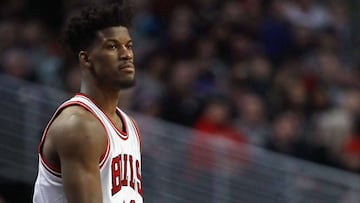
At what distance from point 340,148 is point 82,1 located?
11.7ft

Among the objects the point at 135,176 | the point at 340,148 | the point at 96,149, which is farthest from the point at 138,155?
the point at 340,148

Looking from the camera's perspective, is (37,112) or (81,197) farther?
(37,112)

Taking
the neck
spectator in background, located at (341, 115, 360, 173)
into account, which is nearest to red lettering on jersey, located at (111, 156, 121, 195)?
the neck

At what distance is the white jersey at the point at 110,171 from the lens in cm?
554

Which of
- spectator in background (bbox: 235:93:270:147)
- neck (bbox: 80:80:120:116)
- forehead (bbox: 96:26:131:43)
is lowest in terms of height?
neck (bbox: 80:80:120:116)

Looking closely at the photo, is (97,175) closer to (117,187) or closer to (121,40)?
(117,187)

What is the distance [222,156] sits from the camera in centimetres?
1088

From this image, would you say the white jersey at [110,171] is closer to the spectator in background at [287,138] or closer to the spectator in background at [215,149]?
the spectator in background at [215,149]

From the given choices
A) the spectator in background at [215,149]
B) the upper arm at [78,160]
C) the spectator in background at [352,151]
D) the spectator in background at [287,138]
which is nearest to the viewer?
the upper arm at [78,160]

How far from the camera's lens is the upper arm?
537 cm

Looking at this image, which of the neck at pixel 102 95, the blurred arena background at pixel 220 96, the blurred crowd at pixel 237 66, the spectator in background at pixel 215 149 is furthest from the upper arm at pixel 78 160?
the spectator in background at pixel 215 149

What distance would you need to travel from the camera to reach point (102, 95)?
5730 mm

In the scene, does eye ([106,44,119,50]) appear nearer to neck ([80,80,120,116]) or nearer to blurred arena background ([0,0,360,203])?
neck ([80,80,120,116])

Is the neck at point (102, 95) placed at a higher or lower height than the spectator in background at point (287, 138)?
lower
